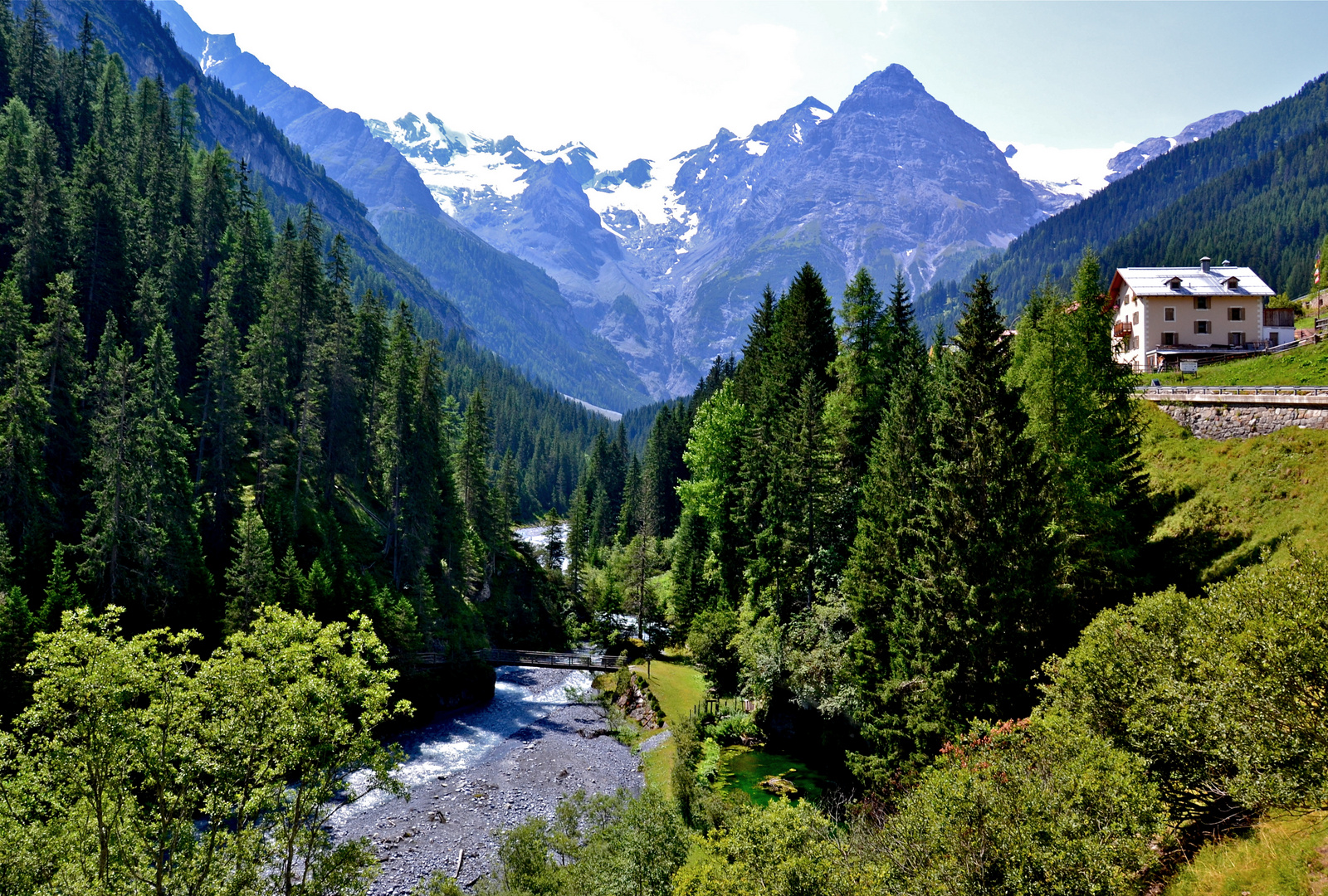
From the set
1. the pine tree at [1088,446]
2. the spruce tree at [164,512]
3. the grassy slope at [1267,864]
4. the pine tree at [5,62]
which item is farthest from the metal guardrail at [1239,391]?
the pine tree at [5,62]

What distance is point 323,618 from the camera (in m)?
49.5

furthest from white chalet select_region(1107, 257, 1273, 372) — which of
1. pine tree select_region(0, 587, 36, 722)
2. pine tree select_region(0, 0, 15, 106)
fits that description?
pine tree select_region(0, 0, 15, 106)

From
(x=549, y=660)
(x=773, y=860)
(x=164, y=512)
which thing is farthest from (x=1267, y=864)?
(x=549, y=660)

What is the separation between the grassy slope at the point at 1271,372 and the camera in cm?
4828

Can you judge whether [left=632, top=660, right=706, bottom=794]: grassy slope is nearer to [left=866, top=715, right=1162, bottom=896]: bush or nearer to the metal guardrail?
[left=866, top=715, right=1162, bottom=896]: bush

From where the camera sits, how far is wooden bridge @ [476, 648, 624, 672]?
200ft

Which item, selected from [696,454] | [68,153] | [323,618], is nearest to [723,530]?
[696,454]

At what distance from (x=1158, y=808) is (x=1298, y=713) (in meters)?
4.22

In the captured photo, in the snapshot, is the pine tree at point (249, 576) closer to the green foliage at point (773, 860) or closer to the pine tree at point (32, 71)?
the green foliage at point (773, 860)

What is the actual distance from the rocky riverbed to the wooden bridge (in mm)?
2905

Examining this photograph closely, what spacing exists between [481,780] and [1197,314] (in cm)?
7653

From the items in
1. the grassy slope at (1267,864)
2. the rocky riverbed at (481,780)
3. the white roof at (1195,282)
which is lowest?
the rocky riverbed at (481,780)

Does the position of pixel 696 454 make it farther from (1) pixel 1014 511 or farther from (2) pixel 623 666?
(1) pixel 1014 511

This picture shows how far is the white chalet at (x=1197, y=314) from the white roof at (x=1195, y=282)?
0.07m
